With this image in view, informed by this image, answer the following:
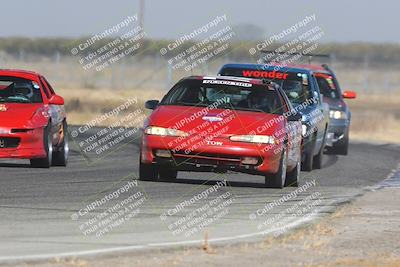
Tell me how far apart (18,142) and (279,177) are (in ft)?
12.3

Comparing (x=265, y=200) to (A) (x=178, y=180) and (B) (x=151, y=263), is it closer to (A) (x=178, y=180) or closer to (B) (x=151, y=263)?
(A) (x=178, y=180)

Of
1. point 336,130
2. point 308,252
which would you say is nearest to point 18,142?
point 308,252

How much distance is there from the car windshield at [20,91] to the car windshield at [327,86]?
318 inches

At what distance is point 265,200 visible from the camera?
14352 millimetres

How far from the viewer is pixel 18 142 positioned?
17203 millimetres

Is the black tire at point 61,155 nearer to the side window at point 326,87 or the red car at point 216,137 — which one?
the red car at point 216,137

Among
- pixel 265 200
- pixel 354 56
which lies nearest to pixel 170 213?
pixel 265 200

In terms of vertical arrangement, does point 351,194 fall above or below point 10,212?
below

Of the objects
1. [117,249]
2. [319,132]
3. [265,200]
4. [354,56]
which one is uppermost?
[117,249]

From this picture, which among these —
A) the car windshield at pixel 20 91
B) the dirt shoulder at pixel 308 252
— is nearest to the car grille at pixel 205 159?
the dirt shoulder at pixel 308 252

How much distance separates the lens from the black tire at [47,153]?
17422 mm

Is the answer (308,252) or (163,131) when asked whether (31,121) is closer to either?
(163,131)

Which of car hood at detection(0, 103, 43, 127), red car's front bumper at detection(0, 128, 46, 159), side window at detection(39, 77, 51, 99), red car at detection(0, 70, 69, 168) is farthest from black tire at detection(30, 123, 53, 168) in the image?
side window at detection(39, 77, 51, 99)

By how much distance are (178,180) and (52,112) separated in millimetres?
2540
